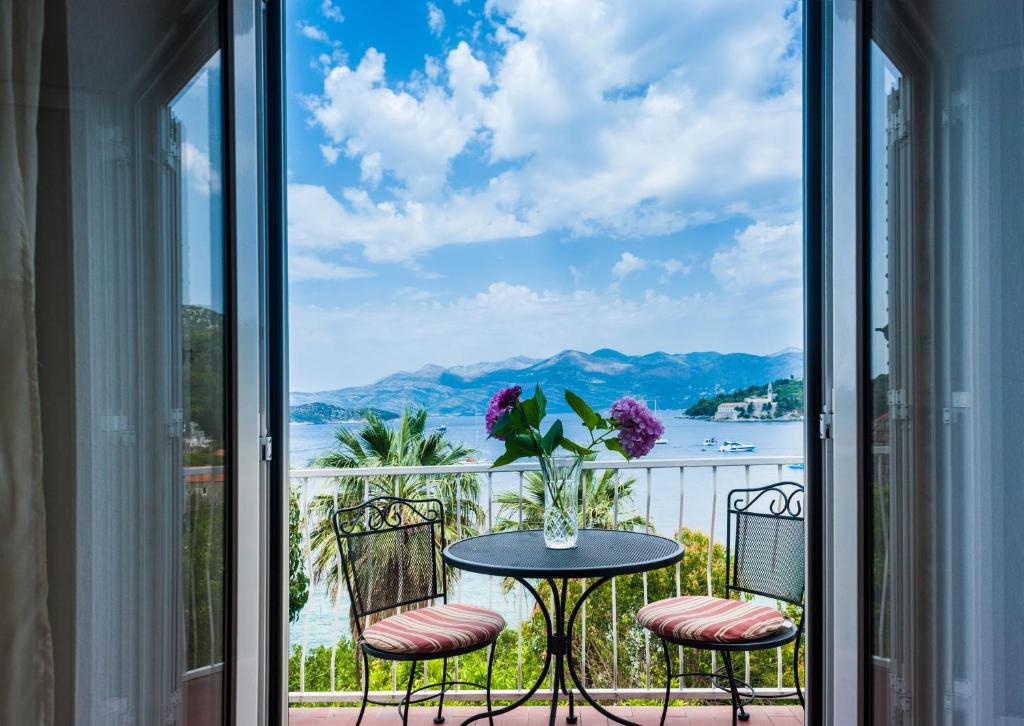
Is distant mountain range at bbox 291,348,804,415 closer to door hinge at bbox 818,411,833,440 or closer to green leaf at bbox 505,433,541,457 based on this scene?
green leaf at bbox 505,433,541,457

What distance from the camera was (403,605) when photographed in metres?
2.81

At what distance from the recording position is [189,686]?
1511mm

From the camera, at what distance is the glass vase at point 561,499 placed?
250cm

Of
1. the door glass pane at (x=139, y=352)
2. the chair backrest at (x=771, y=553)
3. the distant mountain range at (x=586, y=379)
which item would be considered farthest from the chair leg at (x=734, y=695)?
the distant mountain range at (x=586, y=379)

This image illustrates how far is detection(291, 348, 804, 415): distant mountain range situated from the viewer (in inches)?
480

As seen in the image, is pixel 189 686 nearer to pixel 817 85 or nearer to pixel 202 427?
pixel 202 427

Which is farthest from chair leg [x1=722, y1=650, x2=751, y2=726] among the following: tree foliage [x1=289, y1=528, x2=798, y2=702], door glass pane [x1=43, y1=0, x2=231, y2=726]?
tree foliage [x1=289, y1=528, x2=798, y2=702]

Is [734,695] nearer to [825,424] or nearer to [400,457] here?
[825,424]

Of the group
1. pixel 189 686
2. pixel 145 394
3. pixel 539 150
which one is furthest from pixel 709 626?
pixel 539 150

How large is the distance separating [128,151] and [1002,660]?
1.58m

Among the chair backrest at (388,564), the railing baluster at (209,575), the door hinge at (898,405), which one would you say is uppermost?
the door hinge at (898,405)

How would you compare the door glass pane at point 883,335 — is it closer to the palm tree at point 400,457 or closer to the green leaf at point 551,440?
the green leaf at point 551,440

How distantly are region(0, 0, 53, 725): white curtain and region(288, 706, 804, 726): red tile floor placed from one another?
7.02 feet

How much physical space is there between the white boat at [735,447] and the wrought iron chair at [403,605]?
10.9m
